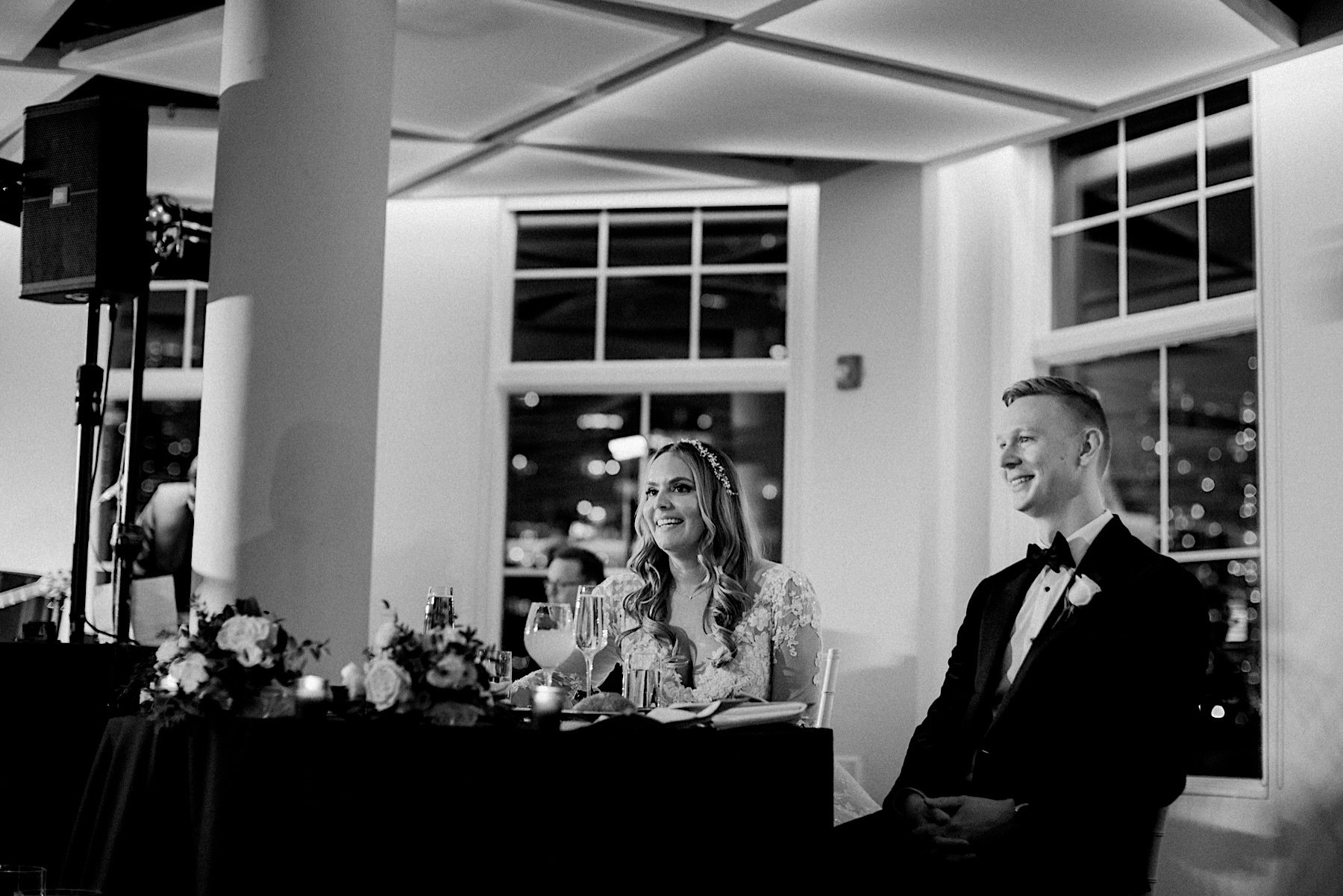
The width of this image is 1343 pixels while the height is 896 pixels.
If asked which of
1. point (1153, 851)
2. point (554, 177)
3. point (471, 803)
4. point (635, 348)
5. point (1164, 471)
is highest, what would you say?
point (554, 177)

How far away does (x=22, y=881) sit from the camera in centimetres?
215

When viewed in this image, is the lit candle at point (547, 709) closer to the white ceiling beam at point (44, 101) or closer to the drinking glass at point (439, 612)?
the drinking glass at point (439, 612)

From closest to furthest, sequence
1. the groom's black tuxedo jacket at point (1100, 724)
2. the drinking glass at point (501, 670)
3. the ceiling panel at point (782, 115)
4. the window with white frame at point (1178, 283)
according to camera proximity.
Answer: the drinking glass at point (501, 670), the groom's black tuxedo jacket at point (1100, 724), the ceiling panel at point (782, 115), the window with white frame at point (1178, 283)

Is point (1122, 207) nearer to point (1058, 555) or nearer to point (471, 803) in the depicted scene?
point (1058, 555)

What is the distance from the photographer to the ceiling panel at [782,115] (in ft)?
16.0

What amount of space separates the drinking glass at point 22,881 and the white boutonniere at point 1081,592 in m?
2.04

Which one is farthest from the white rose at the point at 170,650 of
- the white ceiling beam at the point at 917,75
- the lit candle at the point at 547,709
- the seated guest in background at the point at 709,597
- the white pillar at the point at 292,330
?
the white ceiling beam at the point at 917,75

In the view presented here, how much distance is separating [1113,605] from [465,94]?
119 inches

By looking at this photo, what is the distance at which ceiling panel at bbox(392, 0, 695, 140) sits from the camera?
4547mm

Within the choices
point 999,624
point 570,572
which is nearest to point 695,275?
point 570,572

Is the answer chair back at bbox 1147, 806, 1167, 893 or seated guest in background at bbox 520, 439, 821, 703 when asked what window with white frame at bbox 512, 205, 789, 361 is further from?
chair back at bbox 1147, 806, 1167, 893

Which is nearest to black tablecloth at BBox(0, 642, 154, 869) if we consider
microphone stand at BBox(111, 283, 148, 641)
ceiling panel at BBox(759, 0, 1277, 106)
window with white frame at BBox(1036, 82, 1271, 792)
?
microphone stand at BBox(111, 283, 148, 641)

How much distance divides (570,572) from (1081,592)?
2.95 m

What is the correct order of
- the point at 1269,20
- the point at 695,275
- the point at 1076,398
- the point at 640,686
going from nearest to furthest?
1. the point at 640,686
2. the point at 1076,398
3. the point at 1269,20
4. the point at 695,275
